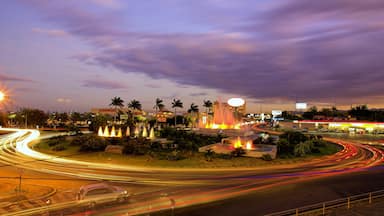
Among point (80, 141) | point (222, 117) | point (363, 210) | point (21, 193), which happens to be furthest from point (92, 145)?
point (222, 117)

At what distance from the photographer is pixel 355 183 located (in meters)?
24.6

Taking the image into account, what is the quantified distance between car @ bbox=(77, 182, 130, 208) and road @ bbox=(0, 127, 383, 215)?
0.59m

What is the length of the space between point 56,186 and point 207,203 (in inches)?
499

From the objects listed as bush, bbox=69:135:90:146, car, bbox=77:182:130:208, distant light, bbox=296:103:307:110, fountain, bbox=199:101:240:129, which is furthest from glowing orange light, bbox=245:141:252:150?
distant light, bbox=296:103:307:110

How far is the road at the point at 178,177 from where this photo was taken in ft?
56.7

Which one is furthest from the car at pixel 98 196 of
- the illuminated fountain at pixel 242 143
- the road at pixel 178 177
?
the illuminated fountain at pixel 242 143

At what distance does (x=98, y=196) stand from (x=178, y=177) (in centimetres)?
1106

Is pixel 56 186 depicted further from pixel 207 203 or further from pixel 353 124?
pixel 353 124

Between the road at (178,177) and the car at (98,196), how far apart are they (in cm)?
59

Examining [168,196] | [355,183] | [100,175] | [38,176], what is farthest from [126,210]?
[355,183]

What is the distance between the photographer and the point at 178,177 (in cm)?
2611

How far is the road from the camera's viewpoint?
1730cm

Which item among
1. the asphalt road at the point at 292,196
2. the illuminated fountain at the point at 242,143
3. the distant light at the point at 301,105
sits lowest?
the asphalt road at the point at 292,196

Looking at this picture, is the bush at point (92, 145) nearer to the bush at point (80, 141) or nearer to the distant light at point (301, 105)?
the bush at point (80, 141)
